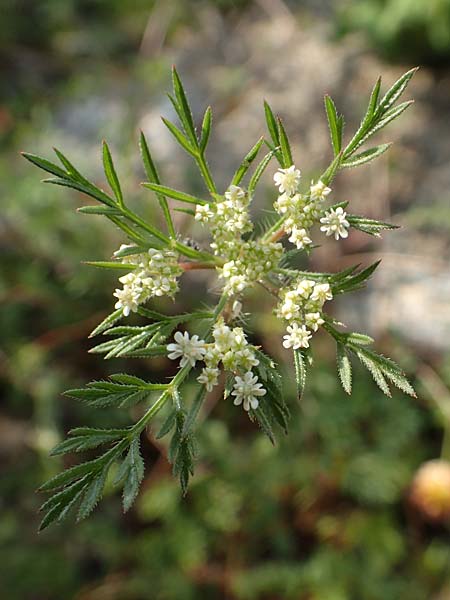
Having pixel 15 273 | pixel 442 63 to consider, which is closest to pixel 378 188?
pixel 442 63

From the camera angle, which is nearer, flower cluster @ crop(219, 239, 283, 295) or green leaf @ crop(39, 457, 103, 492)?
green leaf @ crop(39, 457, 103, 492)

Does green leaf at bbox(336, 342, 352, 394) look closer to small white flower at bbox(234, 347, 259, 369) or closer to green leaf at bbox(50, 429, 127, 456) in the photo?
small white flower at bbox(234, 347, 259, 369)

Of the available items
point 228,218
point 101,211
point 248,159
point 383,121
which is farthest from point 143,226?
point 383,121

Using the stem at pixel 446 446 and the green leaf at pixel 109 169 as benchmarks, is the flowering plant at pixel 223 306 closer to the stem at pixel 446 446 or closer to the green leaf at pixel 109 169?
the green leaf at pixel 109 169

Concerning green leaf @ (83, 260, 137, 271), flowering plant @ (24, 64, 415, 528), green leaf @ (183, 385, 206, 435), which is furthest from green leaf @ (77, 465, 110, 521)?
green leaf @ (83, 260, 137, 271)

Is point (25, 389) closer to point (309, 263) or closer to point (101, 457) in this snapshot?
point (309, 263)

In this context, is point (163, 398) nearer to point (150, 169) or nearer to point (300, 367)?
point (300, 367)

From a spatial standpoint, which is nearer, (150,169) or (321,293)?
(321,293)
